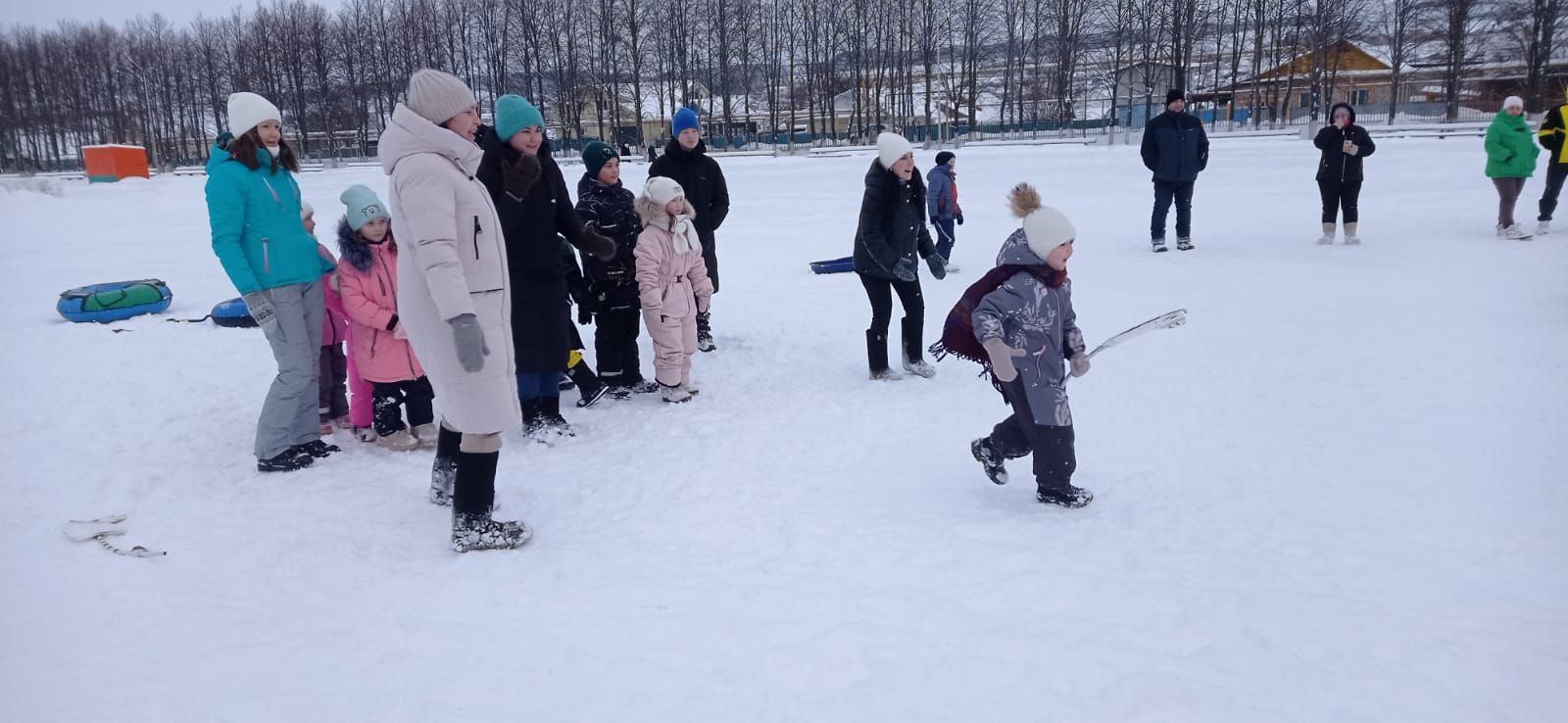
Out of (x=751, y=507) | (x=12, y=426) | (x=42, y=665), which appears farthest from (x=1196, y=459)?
(x=12, y=426)

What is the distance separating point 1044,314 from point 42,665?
12.5ft

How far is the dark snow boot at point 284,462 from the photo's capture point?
4.90 metres

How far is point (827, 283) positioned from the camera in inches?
397

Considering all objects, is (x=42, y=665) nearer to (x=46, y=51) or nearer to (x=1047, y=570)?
(x=1047, y=570)

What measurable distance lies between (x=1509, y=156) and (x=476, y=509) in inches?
462

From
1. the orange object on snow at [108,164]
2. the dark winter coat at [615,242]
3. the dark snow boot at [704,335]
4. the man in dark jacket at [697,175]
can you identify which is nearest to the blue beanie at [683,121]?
the man in dark jacket at [697,175]

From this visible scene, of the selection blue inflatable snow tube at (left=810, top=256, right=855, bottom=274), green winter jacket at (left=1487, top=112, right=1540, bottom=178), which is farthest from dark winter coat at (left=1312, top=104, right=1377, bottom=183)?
blue inflatable snow tube at (left=810, top=256, right=855, bottom=274)

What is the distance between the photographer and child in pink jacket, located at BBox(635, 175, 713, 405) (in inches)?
232

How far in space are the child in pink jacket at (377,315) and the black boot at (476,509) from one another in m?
1.56

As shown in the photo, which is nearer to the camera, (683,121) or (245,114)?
(245,114)

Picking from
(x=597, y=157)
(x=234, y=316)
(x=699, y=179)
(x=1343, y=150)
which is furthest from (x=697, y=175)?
(x=1343, y=150)

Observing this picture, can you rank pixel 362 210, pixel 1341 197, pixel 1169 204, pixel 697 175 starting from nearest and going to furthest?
1. pixel 362 210
2. pixel 697 175
3. pixel 1341 197
4. pixel 1169 204

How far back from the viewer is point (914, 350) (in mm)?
6586

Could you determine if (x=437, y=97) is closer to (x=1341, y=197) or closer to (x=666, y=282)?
(x=666, y=282)
